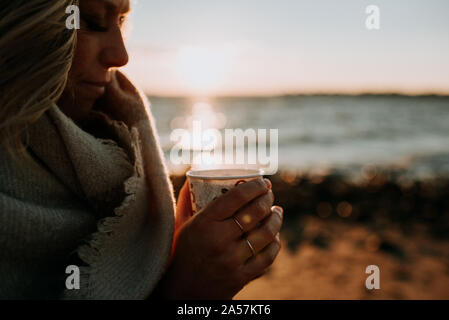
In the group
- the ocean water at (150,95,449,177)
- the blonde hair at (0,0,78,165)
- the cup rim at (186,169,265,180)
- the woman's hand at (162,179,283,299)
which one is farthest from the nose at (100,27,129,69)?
the ocean water at (150,95,449,177)

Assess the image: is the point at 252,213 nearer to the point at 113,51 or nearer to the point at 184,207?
the point at 184,207

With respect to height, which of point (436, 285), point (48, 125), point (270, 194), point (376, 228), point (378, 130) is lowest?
point (436, 285)

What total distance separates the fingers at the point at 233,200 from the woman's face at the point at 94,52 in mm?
763

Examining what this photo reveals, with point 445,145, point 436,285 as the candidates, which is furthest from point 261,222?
point 445,145

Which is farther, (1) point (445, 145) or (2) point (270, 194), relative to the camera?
(1) point (445, 145)

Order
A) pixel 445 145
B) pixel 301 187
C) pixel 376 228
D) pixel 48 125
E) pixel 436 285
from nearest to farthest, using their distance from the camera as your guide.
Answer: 1. pixel 48 125
2. pixel 436 285
3. pixel 376 228
4. pixel 301 187
5. pixel 445 145

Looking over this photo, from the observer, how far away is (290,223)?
23.1 ft

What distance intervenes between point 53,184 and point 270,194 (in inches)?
32.3

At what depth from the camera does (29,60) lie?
4.17ft

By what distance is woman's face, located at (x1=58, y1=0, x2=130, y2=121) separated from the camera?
1.51 metres

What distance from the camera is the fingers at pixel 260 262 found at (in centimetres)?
135

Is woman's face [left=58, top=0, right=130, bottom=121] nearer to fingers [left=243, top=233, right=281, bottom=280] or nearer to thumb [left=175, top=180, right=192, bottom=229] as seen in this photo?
thumb [left=175, top=180, right=192, bottom=229]

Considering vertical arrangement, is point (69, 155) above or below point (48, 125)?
below
